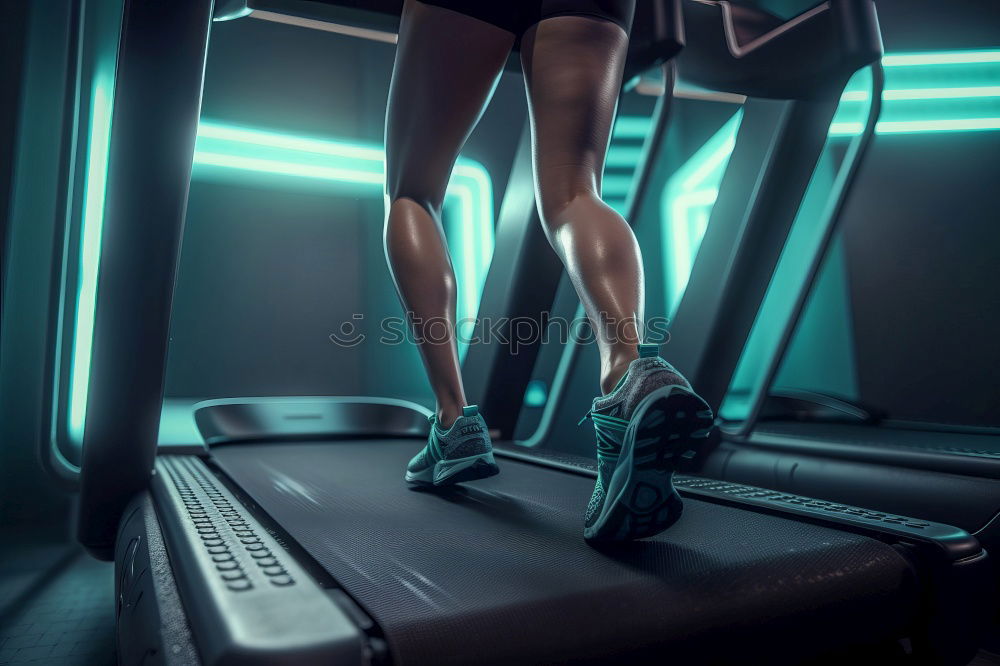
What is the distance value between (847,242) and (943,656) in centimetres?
245

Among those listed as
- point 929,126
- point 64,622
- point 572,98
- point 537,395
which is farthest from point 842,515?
point 929,126

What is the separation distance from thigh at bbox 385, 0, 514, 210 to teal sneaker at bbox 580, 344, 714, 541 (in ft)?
2.05

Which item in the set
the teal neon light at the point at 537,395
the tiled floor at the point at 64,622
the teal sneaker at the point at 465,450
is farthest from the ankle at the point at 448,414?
the teal neon light at the point at 537,395

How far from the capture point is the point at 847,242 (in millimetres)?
2824

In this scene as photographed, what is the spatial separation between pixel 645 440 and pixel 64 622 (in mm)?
1162

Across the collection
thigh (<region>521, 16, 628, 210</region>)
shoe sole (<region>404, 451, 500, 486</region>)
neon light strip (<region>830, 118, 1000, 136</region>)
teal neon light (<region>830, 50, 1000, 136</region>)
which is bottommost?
shoe sole (<region>404, 451, 500, 486</region>)

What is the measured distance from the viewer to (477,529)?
35.6 inches

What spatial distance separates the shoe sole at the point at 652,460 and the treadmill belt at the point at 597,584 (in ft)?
0.15

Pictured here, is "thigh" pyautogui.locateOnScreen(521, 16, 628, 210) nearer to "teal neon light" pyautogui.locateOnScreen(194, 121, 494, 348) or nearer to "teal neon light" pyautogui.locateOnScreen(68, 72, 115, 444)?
"teal neon light" pyautogui.locateOnScreen(68, 72, 115, 444)

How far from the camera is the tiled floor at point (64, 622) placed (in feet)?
3.34

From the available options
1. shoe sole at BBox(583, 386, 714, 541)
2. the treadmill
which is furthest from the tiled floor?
shoe sole at BBox(583, 386, 714, 541)

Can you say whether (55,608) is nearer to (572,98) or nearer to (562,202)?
(562,202)

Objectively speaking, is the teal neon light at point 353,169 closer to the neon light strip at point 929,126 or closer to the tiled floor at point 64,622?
the tiled floor at point 64,622

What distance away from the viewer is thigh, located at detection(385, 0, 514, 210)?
3.67 ft
